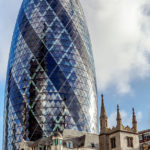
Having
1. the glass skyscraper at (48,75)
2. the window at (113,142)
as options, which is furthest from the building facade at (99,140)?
the glass skyscraper at (48,75)

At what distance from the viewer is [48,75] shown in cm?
4988

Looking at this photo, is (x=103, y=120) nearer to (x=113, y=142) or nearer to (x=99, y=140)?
(x=99, y=140)

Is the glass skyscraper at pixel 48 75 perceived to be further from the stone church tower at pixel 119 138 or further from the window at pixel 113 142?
the window at pixel 113 142

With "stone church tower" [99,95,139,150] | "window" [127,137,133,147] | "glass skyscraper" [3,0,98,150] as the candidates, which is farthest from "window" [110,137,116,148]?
"glass skyscraper" [3,0,98,150]

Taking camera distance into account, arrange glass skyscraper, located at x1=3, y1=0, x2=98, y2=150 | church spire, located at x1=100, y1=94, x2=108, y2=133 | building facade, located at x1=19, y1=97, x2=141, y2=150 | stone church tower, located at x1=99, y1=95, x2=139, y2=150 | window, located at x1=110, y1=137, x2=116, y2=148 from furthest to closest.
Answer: glass skyscraper, located at x1=3, y1=0, x2=98, y2=150
church spire, located at x1=100, y1=94, x2=108, y2=133
window, located at x1=110, y1=137, x2=116, y2=148
building facade, located at x1=19, y1=97, x2=141, y2=150
stone church tower, located at x1=99, y1=95, x2=139, y2=150

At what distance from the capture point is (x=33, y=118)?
48.5 metres

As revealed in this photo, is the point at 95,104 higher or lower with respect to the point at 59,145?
higher

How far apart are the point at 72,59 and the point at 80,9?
381 inches

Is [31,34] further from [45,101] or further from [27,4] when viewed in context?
[45,101]

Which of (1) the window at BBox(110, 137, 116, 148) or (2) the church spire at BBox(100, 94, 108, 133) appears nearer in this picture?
(1) the window at BBox(110, 137, 116, 148)

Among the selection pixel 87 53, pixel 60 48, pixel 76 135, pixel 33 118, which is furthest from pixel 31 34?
pixel 76 135

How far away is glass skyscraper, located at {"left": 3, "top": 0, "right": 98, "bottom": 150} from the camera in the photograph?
4884 cm

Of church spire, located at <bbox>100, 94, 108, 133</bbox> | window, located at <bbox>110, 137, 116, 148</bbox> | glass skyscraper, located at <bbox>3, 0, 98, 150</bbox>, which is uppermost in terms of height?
glass skyscraper, located at <bbox>3, 0, 98, 150</bbox>

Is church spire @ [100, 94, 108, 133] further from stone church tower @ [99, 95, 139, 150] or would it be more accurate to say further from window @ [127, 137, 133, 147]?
window @ [127, 137, 133, 147]
